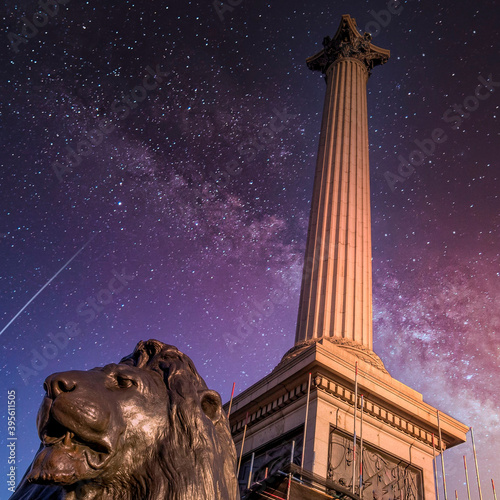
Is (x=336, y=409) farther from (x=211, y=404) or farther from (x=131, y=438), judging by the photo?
(x=131, y=438)

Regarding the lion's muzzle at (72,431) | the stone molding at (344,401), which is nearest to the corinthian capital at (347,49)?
the stone molding at (344,401)

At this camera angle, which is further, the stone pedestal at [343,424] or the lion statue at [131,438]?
the stone pedestal at [343,424]

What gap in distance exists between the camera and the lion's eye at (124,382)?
5.66 feet

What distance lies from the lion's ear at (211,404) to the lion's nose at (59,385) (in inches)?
20.2

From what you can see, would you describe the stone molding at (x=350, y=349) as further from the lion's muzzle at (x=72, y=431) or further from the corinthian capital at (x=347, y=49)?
the corinthian capital at (x=347, y=49)

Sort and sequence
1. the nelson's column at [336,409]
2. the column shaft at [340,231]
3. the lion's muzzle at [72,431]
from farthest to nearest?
the column shaft at [340,231]
the nelson's column at [336,409]
the lion's muzzle at [72,431]

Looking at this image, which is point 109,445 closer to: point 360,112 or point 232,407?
point 232,407

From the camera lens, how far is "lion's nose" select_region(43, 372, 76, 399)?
1524mm

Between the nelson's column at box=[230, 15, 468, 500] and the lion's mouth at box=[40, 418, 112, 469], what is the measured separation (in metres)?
5.04

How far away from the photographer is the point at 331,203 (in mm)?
12305

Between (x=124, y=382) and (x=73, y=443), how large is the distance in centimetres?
26

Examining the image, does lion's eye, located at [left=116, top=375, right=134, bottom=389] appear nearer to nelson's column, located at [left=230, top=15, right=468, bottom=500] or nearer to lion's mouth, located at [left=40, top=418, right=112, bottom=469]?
lion's mouth, located at [left=40, top=418, right=112, bottom=469]

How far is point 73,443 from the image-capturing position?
1.52 m

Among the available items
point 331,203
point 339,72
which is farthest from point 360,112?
point 331,203
